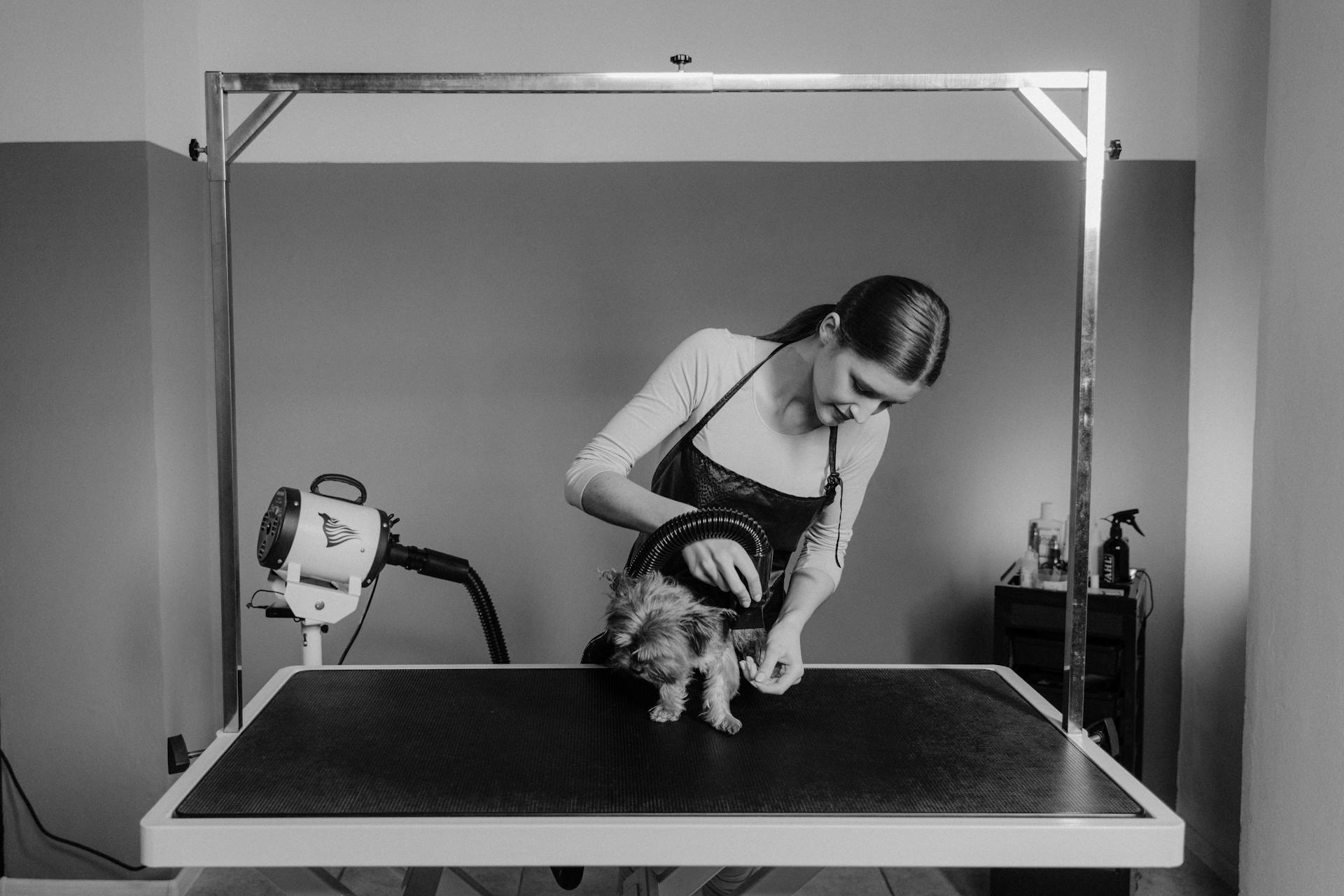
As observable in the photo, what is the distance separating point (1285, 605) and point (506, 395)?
2.15m

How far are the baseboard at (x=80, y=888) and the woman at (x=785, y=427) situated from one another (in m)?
1.78

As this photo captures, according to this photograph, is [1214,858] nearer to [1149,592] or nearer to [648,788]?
[1149,592]

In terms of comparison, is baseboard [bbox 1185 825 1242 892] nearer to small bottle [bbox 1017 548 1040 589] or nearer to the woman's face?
small bottle [bbox 1017 548 1040 589]

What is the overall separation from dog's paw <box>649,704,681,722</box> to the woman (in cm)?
26

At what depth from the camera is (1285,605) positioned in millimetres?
2020

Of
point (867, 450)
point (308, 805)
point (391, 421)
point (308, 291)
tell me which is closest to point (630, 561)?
point (308, 805)

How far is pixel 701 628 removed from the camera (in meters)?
1.58

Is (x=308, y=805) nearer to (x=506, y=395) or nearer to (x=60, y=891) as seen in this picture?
(x=506, y=395)

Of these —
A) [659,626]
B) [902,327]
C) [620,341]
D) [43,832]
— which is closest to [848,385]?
[902,327]

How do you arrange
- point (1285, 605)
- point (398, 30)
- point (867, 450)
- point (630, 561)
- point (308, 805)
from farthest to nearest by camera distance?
1. point (398, 30)
2. point (867, 450)
3. point (1285, 605)
4. point (630, 561)
5. point (308, 805)

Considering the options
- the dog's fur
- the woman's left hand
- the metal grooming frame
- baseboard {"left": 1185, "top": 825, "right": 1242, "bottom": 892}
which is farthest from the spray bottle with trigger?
the dog's fur

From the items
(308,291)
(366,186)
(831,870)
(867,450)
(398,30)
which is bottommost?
(831,870)

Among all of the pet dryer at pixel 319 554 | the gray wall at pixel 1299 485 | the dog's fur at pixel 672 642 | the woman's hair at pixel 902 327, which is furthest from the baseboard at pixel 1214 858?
the pet dryer at pixel 319 554

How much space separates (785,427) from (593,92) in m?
0.87
